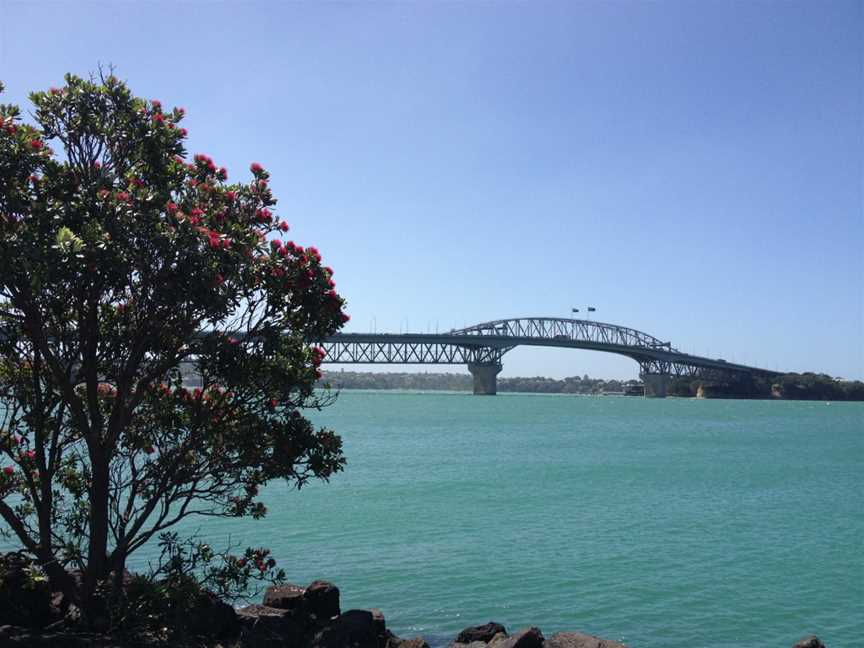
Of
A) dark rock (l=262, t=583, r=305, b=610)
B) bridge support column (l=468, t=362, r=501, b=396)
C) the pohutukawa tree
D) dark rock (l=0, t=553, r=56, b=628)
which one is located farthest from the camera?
bridge support column (l=468, t=362, r=501, b=396)

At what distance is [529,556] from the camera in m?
18.7

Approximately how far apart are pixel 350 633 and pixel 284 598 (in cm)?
191

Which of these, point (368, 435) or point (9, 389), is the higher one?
point (9, 389)

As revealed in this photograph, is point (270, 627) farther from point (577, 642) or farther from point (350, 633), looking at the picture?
point (577, 642)

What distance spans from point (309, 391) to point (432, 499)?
18.8m

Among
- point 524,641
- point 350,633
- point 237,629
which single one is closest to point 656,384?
point 524,641

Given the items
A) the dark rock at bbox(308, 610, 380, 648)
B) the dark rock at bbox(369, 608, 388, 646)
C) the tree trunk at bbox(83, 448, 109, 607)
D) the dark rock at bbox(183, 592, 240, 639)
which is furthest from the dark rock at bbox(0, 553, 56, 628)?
the dark rock at bbox(369, 608, 388, 646)

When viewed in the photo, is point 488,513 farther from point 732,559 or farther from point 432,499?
point 732,559

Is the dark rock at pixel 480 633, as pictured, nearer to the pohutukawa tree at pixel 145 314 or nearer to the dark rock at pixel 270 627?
the dark rock at pixel 270 627

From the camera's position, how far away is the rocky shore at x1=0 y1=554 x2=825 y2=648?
9648 millimetres

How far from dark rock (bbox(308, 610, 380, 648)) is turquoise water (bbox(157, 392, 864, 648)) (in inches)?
85.7

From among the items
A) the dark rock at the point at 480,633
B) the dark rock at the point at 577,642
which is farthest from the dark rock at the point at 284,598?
the dark rock at the point at 577,642

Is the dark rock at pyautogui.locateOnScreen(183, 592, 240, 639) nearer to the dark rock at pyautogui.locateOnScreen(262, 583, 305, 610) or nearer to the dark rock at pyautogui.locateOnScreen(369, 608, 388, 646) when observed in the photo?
the dark rock at pyautogui.locateOnScreen(262, 583, 305, 610)

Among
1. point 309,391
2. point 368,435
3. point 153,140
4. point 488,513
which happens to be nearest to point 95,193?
point 153,140
